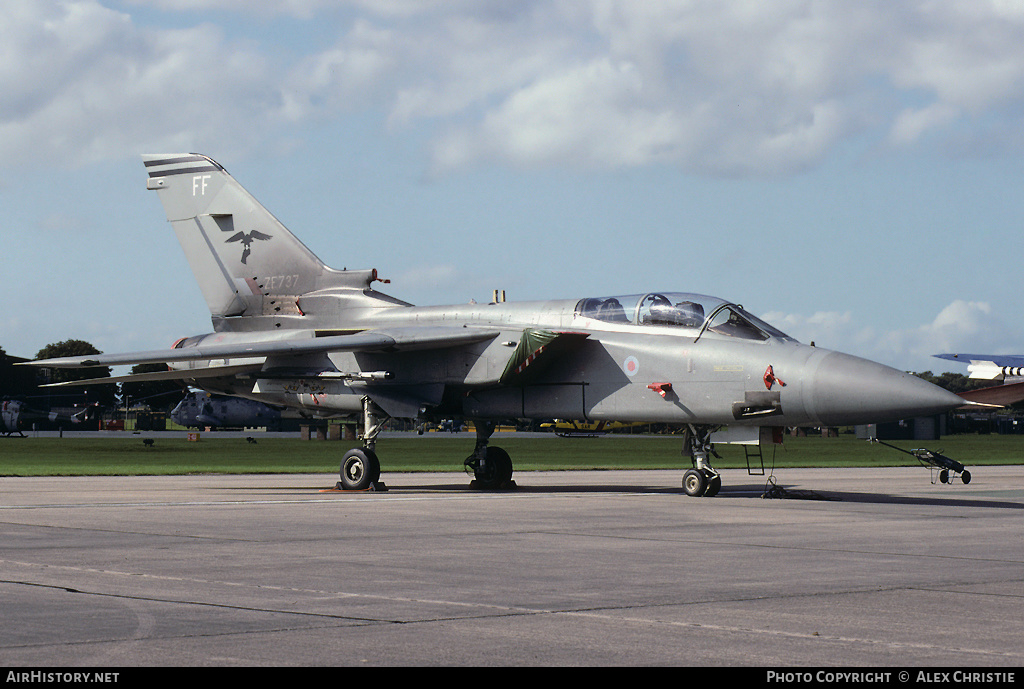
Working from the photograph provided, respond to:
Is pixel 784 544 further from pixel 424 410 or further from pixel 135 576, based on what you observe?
pixel 424 410

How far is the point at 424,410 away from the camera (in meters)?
20.5

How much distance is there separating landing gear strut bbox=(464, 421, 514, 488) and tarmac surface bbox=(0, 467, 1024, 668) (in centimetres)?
496

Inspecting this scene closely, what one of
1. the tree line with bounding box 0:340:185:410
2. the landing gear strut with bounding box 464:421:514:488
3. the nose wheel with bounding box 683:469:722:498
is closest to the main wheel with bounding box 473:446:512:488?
the landing gear strut with bounding box 464:421:514:488

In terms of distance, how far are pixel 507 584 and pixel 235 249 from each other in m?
16.5

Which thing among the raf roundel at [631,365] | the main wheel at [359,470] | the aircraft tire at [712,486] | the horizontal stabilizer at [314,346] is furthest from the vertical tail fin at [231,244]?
the aircraft tire at [712,486]

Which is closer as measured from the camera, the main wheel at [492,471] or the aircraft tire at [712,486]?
the aircraft tire at [712,486]

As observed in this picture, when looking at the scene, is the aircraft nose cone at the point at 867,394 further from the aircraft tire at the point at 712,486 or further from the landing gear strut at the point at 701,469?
the aircraft tire at the point at 712,486

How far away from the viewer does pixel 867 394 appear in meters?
15.9

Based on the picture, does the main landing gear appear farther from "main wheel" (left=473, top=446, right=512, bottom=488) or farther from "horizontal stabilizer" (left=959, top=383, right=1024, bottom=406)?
"horizontal stabilizer" (left=959, top=383, right=1024, bottom=406)

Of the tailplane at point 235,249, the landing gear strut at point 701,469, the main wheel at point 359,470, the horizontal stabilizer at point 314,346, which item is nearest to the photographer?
the landing gear strut at point 701,469

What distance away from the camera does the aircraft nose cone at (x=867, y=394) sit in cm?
1560

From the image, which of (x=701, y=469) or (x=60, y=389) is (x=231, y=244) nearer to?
(x=701, y=469)

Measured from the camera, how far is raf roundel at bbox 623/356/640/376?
1836cm
